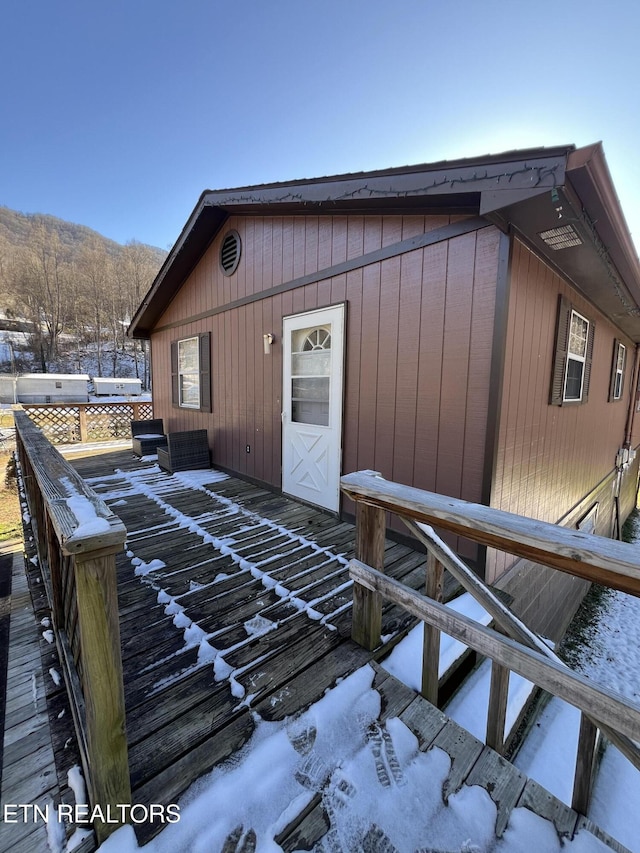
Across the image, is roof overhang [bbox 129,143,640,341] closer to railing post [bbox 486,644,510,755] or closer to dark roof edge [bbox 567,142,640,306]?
dark roof edge [bbox 567,142,640,306]

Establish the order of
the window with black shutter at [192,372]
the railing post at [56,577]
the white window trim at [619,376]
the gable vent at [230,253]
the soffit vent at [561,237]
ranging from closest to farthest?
the railing post at [56,577] → the soffit vent at [561,237] → the gable vent at [230,253] → the window with black shutter at [192,372] → the white window trim at [619,376]

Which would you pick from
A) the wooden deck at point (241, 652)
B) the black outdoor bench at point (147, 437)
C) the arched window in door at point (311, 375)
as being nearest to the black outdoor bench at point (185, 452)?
the black outdoor bench at point (147, 437)

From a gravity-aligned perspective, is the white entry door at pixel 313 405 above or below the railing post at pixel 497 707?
above

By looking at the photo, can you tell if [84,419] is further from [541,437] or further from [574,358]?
[574,358]

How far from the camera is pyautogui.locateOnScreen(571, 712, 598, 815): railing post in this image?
1151mm

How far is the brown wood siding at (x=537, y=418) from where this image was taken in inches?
103

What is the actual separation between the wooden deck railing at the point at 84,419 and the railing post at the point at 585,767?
9.99m

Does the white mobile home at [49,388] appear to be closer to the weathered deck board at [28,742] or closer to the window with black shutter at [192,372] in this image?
the window with black shutter at [192,372]

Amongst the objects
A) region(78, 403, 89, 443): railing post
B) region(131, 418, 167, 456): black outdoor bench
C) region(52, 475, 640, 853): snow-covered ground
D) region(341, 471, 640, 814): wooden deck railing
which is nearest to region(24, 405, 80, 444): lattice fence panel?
region(78, 403, 89, 443): railing post

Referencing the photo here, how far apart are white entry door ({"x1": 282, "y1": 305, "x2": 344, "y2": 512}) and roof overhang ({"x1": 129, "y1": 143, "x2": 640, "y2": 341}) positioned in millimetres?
1008

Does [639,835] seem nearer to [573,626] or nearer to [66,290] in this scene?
[573,626]

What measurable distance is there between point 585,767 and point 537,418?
105 inches

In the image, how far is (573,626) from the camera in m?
4.98
